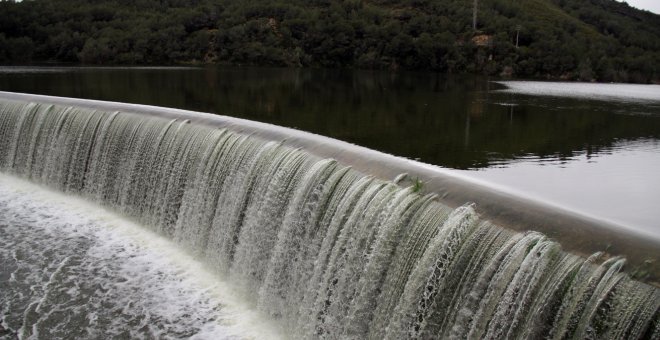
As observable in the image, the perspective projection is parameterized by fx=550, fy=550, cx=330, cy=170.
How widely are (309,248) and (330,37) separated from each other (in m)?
56.1

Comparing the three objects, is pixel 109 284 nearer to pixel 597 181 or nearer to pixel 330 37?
pixel 597 181

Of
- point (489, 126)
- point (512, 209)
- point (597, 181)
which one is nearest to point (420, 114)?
point (489, 126)

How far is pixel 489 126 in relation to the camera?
49.7 ft

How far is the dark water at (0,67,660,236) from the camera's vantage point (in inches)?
342

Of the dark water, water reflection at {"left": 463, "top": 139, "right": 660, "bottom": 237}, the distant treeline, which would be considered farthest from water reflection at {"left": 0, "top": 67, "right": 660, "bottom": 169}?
the distant treeline

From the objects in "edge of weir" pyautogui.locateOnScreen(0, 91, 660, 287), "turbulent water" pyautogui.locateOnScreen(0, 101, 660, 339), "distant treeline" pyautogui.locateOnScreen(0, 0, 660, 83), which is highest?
"distant treeline" pyautogui.locateOnScreen(0, 0, 660, 83)

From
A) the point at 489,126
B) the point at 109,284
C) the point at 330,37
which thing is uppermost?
the point at 330,37

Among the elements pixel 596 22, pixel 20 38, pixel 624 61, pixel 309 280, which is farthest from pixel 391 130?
pixel 596 22

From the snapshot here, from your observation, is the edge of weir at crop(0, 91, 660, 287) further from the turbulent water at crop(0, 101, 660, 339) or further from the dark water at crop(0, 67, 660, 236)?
the dark water at crop(0, 67, 660, 236)

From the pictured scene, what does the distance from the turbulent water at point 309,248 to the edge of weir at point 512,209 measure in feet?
0.52

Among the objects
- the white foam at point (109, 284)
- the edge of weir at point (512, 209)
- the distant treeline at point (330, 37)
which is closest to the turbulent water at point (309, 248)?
the white foam at point (109, 284)

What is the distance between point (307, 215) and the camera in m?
7.11

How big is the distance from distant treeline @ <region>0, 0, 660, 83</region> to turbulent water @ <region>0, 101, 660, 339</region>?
41449mm

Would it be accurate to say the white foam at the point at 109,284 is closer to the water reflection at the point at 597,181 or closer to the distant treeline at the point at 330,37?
the water reflection at the point at 597,181
